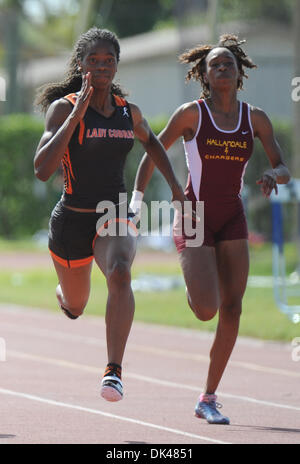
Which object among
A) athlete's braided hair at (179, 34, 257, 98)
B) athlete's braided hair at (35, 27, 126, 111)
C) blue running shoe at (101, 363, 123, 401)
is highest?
athlete's braided hair at (179, 34, 257, 98)

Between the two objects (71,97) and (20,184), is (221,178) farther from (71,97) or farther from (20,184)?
(20,184)

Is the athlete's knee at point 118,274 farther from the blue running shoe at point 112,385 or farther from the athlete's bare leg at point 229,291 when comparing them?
the athlete's bare leg at point 229,291

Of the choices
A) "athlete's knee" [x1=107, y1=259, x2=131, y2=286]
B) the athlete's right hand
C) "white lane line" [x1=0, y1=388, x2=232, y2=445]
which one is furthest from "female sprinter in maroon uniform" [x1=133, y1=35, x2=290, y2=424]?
the athlete's right hand

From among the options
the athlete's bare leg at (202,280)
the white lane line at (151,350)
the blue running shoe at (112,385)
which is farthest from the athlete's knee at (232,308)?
the white lane line at (151,350)

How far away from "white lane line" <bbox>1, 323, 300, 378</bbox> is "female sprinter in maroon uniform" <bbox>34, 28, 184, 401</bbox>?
3.46 metres

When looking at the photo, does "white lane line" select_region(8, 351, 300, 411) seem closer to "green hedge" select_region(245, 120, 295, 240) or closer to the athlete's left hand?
the athlete's left hand

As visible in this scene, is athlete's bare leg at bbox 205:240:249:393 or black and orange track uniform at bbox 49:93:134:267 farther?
athlete's bare leg at bbox 205:240:249:393

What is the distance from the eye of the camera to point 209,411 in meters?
7.64

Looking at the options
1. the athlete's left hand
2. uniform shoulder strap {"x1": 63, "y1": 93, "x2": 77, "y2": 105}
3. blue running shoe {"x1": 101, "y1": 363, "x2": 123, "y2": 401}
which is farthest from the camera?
the athlete's left hand

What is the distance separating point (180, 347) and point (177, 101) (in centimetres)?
2491

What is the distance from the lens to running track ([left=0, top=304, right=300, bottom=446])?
7.13 meters

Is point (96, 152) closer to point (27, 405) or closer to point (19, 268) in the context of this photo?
point (27, 405)
